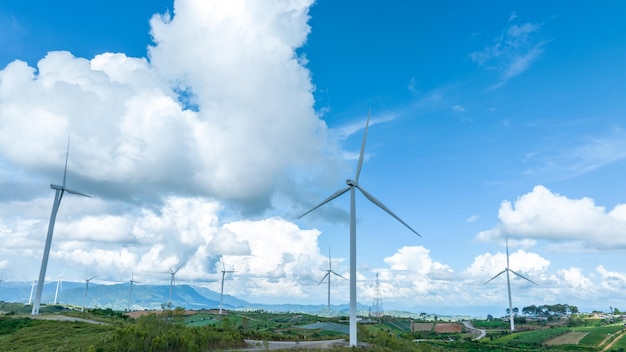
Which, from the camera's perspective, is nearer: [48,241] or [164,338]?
[164,338]

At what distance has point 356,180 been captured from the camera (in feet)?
336

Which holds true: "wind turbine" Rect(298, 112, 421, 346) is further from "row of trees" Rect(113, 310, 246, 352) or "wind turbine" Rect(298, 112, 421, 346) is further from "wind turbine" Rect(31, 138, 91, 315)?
"wind turbine" Rect(31, 138, 91, 315)

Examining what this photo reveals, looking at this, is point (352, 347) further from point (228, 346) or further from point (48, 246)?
point (48, 246)

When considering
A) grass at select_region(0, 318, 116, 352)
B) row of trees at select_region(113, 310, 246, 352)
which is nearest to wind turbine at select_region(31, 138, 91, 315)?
grass at select_region(0, 318, 116, 352)

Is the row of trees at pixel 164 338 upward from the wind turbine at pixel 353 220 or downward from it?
downward

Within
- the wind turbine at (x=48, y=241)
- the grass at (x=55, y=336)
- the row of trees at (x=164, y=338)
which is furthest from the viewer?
the wind turbine at (x=48, y=241)

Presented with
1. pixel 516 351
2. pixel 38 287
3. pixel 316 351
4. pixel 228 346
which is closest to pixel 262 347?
pixel 228 346

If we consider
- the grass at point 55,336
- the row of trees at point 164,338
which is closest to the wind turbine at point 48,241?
the grass at point 55,336

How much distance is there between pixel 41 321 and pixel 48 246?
1021 inches

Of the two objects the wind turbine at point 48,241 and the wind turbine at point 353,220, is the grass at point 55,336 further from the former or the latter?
the wind turbine at point 353,220

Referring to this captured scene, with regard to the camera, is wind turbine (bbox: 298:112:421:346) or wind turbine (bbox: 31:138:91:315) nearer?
wind turbine (bbox: 298:112:421:346)

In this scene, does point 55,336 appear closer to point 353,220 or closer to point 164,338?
point 164,338

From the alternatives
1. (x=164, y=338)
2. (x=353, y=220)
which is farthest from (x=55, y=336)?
(x=353, y=220)

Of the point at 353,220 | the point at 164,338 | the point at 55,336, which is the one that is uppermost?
the point at 353,220
